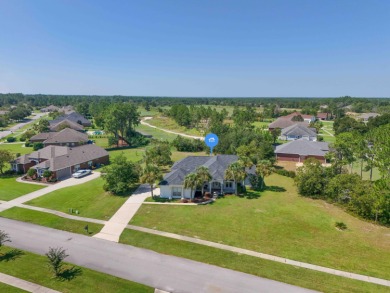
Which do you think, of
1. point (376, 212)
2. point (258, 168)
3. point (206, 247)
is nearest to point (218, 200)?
point (258, 168)

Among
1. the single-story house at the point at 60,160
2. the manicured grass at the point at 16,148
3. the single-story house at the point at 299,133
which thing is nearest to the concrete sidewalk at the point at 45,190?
the single-story house at the point at 60,160

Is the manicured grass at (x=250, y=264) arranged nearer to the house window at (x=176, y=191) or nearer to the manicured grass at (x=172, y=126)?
the house window at (x=176, y=191)

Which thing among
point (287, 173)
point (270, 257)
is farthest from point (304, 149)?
point (270, 257)

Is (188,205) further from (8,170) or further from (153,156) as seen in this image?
(8,170)

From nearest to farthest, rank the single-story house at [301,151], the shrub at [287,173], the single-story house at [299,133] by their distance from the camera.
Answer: the shrub at [287,173] < the single-story house at [301,151] < the single-story house at [299,133]

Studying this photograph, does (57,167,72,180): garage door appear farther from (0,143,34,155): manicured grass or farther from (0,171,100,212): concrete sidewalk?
(0,143,34,155): manicured grass

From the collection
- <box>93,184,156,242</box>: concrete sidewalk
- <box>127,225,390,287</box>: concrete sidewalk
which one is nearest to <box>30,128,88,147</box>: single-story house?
<box>93,184,156,242</box>: concrete sidewalk
